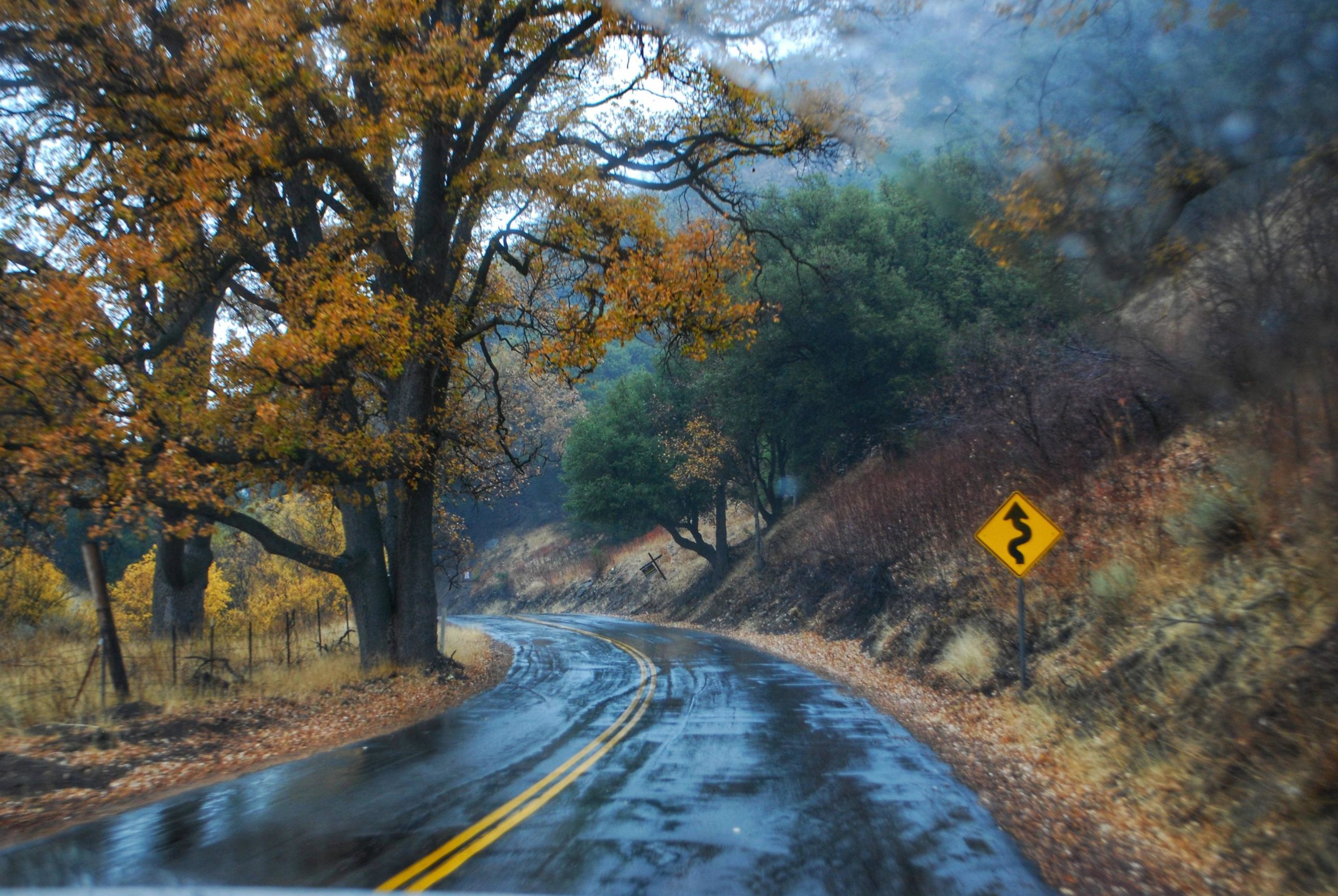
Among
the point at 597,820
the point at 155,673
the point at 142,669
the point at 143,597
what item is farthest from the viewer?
the point at 143,597

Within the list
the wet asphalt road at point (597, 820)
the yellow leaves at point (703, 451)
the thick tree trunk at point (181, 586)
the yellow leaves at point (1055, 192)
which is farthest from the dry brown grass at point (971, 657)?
the yellow leaves at point (703, 451)

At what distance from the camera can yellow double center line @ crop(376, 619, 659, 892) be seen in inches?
231

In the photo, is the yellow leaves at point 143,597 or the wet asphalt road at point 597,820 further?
the yellow leaves at point 143,597

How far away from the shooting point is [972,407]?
849 inches

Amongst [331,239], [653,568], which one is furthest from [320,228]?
[653,568]

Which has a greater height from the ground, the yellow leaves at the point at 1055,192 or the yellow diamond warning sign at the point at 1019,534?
the yellow leaves at the point at 1055,192

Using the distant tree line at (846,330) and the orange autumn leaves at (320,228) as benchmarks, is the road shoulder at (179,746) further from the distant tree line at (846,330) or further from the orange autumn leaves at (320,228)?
the distant tree line at (846,330)

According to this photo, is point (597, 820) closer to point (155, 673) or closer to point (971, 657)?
point (971, 657)

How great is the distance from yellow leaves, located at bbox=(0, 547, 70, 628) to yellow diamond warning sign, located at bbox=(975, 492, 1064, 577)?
22.5 meters

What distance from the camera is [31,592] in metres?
25.5

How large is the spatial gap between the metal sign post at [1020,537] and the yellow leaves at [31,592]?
887 inches

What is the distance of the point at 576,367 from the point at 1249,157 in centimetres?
972

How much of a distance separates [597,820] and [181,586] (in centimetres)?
1589

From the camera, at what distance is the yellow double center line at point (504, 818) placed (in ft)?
19.3
